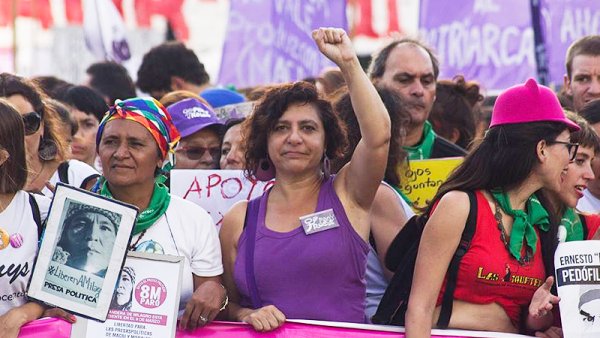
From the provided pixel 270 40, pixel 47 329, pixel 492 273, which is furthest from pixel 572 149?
pixel 270 40

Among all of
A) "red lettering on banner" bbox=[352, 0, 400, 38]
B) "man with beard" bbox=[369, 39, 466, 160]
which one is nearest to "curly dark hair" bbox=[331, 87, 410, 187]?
"man with beard" bbox=[369, 39, 466, 160]

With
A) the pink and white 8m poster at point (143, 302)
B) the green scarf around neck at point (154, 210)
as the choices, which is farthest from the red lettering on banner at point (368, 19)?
the pink and white 8m poster at point (143, 302)

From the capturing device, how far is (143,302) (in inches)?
187

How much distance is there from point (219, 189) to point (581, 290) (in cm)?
212

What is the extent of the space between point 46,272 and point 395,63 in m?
3.11

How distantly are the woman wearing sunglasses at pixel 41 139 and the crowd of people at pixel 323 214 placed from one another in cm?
1

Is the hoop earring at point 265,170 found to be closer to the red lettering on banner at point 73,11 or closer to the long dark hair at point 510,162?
the long dark hair at point 510,162

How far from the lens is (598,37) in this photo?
746cm

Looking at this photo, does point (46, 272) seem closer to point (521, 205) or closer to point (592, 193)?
Answer: point (521, 205)

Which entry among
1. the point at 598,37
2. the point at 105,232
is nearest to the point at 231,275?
the point at 105,232

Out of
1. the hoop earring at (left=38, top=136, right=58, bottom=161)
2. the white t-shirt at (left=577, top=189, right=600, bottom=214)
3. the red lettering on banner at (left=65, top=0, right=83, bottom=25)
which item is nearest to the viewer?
the hoop earring at (left=38, top=136, right=58, bottom=161)

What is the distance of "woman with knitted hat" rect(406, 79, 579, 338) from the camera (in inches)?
189

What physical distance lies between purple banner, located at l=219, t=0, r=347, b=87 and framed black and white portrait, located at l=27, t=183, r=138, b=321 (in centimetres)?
486

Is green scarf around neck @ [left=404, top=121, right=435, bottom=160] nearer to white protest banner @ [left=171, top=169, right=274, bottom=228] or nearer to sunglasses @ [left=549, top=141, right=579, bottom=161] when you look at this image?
white protest banner @ [left=171, top=169, right=274, bottom=228]
